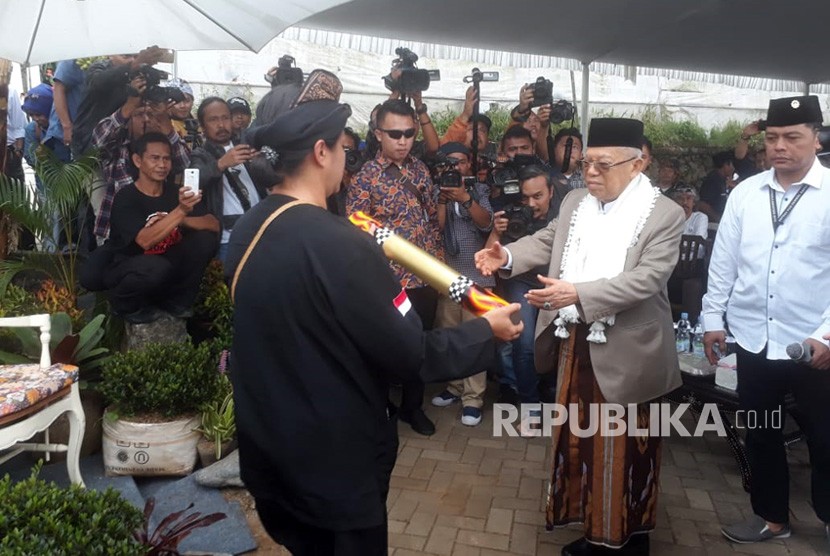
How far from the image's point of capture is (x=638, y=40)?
5.73 meters

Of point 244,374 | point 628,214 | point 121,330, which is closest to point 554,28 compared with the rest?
point 628,214

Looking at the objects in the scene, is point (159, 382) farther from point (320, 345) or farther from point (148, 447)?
point (320, 345)

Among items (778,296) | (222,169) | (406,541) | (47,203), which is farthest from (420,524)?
(47,203)

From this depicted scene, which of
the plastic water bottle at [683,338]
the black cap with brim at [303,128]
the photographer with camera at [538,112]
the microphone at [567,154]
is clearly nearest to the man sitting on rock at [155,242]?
the black cap with brim at [303,128]

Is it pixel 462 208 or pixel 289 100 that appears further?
pixel 462 208

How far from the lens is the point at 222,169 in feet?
13.6

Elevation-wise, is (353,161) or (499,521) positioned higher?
(353,161)

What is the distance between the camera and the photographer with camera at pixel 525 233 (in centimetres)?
378

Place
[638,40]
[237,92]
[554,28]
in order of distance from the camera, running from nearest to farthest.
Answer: [554,28], [638,40], [237,92]

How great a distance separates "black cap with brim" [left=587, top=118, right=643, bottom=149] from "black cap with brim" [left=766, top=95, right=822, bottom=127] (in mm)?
645

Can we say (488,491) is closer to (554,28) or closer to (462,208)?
(462,208)

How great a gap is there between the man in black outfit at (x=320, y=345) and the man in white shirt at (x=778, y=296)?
1633 mm

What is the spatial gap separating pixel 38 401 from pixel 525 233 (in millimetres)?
2665

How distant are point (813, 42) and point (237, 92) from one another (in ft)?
23.0
